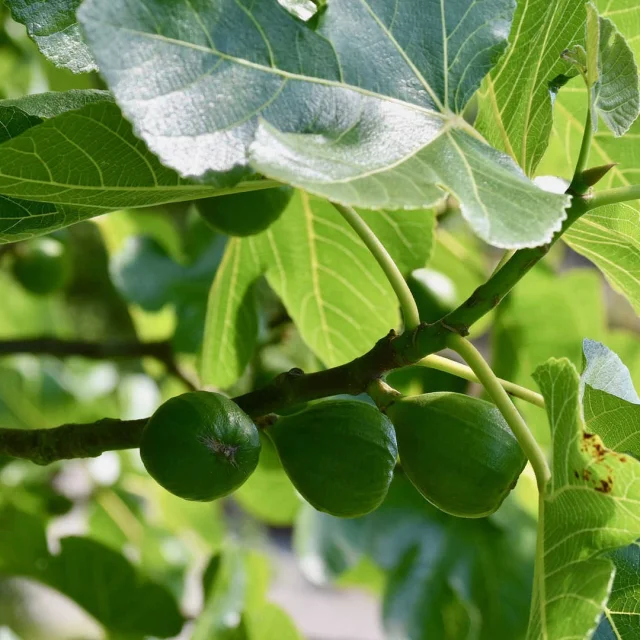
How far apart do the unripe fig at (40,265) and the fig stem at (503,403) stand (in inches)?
48.2

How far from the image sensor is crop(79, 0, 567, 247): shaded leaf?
0.51 m

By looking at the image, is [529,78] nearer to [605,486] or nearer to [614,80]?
[614,80]

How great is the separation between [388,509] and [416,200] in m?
1.23

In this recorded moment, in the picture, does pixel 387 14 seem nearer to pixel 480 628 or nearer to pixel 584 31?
pixel 584 31

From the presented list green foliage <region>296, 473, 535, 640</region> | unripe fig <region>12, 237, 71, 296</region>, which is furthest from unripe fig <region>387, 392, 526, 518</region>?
unripe fig <region>12, 237, 71, 296</region>

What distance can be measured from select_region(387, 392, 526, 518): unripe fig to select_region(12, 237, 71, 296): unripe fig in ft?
3.90

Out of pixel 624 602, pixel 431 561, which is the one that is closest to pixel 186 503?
pixel 431 561

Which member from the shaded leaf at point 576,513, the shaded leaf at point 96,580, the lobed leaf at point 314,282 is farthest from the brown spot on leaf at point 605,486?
the shaded leaf at point 96,580

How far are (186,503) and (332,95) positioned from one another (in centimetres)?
161

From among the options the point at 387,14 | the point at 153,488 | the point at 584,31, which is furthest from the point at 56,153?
the point at 153,488

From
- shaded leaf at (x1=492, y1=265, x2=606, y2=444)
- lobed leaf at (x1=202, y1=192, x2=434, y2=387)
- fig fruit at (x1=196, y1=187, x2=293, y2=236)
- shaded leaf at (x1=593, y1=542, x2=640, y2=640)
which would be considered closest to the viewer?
shaded leaf at (x1=593, y1=542, x2=640, y2=640)

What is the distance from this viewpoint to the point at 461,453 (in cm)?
68

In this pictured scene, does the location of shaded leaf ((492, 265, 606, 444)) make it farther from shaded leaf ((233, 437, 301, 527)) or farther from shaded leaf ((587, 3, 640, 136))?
shaded leaf ((587, 3, 640, 136))

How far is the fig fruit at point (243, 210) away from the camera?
2.82ft
